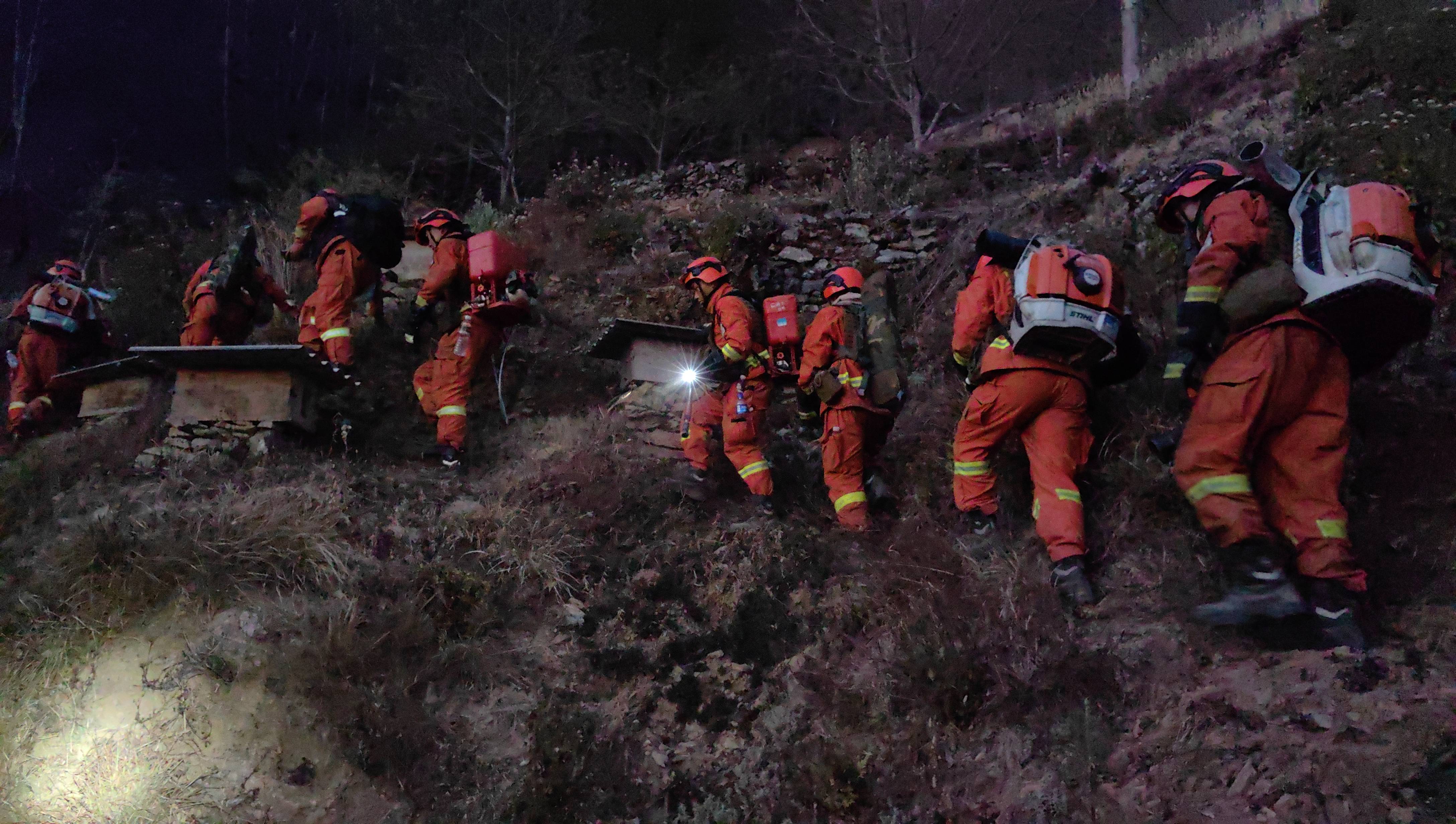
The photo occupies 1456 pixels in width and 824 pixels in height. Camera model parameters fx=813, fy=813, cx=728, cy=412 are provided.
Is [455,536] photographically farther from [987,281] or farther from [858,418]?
[987,281]

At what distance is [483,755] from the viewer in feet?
13.5

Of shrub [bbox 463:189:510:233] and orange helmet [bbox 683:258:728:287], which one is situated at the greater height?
shrub [bbox 463:189:510:233]

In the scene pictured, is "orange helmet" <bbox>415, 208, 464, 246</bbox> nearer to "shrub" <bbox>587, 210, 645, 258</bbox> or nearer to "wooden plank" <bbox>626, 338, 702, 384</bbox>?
"wooden plank" <bbox>626, 338, 702, 384</bbox>

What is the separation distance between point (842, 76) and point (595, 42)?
19.1 ft

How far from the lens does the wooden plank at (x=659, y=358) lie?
24.4 ft

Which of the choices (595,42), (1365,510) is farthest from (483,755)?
(595,42)

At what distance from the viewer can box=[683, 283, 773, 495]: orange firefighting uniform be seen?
615cm

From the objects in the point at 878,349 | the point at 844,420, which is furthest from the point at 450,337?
the point at 878,349

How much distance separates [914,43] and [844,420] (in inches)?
498

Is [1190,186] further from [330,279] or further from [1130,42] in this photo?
[1130,42]

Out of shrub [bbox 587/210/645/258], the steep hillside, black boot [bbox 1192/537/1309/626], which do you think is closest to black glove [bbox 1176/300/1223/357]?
the steep hillside

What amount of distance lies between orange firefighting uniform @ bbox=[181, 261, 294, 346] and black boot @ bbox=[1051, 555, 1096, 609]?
7.41 m

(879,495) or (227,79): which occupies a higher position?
(227,79)

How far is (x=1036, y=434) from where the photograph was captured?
460 centimetres
